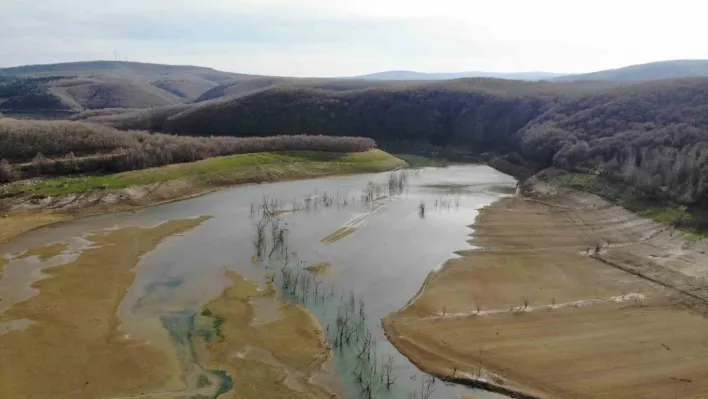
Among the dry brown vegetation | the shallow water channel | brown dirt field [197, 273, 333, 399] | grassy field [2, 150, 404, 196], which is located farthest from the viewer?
the dry brown vegetation

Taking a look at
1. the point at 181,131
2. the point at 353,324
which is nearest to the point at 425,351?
the point at 353,324

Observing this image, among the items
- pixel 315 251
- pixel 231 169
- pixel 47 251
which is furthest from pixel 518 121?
pixel 47 251

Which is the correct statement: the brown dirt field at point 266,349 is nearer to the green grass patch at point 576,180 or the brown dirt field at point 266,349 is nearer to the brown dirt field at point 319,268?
the brown dirt field at point 319,268

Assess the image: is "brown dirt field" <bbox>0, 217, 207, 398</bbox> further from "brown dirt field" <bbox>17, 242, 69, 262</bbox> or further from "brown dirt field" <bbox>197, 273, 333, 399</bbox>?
"brown dirt field" <bbox>17, 242, 69, 262</bbox>

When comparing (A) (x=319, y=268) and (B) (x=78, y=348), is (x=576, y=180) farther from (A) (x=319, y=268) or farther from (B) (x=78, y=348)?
(B) (x=78, y=348)

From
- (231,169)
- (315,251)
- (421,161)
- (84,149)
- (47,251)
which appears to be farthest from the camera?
(421,161)

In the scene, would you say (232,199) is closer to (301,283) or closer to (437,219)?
(437,219)

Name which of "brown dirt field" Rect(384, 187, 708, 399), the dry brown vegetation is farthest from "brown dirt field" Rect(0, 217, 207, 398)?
the dry brown vegetation
